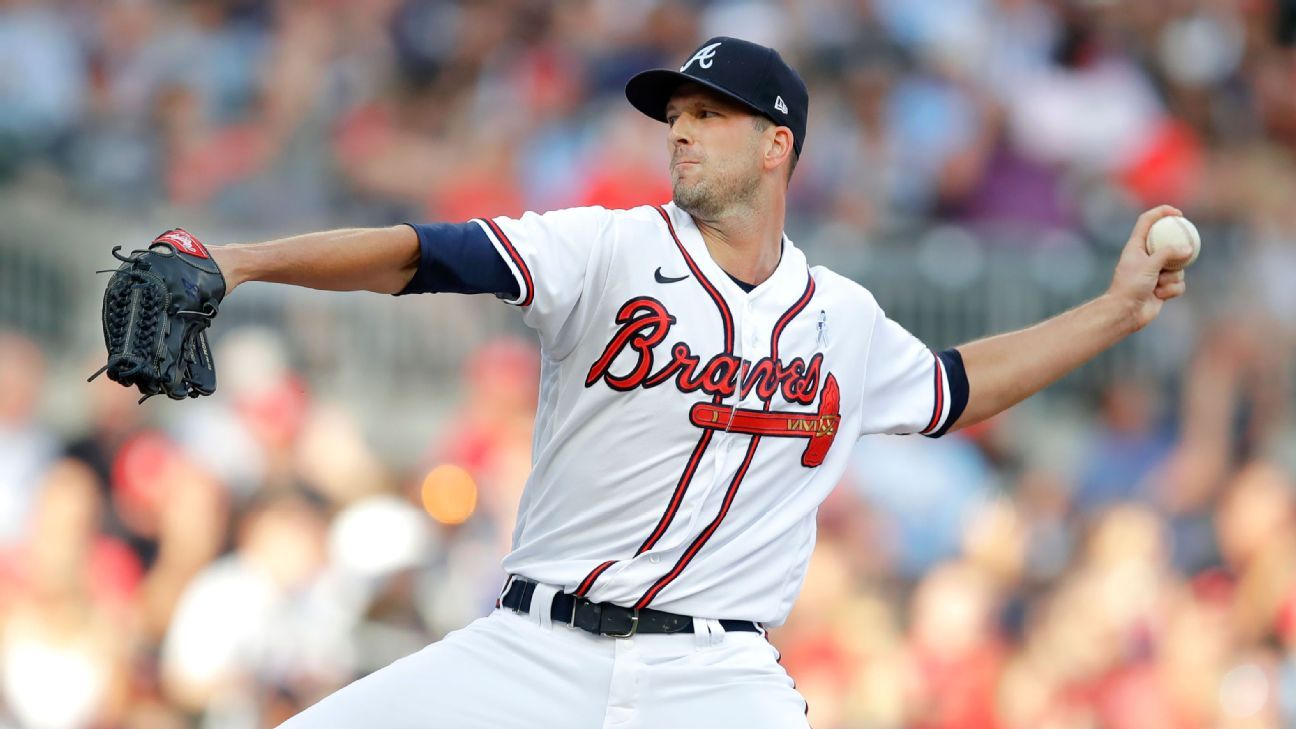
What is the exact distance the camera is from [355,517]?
8680mm

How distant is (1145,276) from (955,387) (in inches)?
24.9

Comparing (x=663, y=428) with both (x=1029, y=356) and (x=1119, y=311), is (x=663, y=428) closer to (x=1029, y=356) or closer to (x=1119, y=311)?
(x=1029, y=356)

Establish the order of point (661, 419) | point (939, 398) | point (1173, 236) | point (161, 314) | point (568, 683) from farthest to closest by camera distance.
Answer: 1. point (1173, 236)
2. point (939, 398)
3. point (661, 419)
4. point (568, 683)
5. point (161, 314)

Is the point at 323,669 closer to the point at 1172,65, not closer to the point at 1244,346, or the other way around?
the point at 1244,346

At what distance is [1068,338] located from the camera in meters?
5.02

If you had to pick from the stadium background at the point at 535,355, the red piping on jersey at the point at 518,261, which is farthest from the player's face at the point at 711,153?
the stadium background at the point at 535,355

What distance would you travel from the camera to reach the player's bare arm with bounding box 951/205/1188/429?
16.4 ft

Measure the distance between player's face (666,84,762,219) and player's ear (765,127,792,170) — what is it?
0.04 meters

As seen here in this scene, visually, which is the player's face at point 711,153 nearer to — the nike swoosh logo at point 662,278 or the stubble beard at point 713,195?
the stubble beard at point 713,195

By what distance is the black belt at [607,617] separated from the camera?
4289mm

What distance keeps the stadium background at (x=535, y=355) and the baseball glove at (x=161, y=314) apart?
188 inches

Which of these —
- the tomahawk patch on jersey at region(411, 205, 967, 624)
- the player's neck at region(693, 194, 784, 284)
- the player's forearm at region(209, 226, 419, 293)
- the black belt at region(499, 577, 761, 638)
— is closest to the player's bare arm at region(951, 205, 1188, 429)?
the tomahawk patch on jersey at region(411, 205, 967, 624)

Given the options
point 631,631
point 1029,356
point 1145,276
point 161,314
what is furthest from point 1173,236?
point 161,314

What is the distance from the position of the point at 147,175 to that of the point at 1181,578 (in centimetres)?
584
